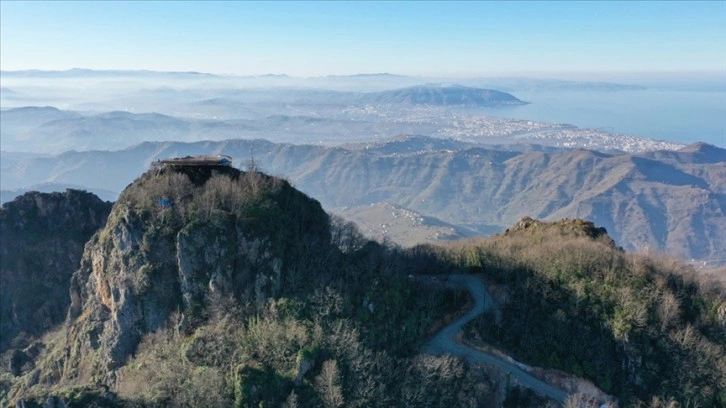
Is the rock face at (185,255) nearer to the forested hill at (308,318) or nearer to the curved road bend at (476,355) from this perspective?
the forested hill at (308,318)

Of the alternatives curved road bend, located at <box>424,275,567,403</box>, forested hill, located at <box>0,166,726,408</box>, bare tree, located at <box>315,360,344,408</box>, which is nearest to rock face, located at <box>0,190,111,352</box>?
forested hill, located at <box>0,166,726,408</box>

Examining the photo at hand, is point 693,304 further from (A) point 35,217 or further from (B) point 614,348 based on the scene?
(A) point 35,217

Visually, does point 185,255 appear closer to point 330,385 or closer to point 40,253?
point 330,385

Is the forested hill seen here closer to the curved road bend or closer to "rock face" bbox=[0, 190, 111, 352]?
the curved road bend

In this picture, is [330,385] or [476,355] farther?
[476,355]

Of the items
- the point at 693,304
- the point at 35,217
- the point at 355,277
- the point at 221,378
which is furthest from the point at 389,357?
the point at 35,217

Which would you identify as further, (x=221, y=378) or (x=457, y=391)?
(x=457, y=391)

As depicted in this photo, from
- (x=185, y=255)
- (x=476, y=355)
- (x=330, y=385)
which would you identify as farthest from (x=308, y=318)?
(x=476, y=355)
